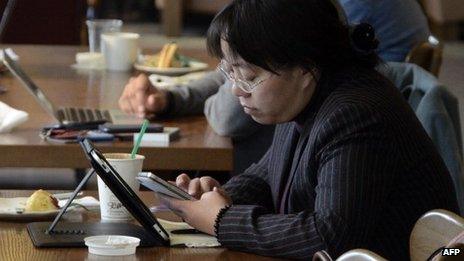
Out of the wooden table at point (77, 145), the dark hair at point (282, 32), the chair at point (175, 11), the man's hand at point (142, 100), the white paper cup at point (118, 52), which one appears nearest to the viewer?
the dark hair at point (282, 32)

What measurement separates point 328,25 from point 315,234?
392 mm

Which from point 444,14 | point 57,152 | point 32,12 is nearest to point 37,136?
point 57,152

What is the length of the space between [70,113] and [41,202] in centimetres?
93

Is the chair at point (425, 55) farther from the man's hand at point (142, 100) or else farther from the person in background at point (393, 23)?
the man's hand at point (142, 100)

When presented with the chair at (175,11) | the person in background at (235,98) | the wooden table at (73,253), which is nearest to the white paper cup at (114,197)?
the wooden table at (73,253)

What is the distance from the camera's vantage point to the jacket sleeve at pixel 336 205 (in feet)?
6.40

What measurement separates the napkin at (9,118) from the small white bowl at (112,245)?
93 cm

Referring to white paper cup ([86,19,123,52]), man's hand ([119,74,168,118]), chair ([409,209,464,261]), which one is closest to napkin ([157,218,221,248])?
chair ([409,209,464,261])

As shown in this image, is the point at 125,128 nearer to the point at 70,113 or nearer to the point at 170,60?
the point at 70,113

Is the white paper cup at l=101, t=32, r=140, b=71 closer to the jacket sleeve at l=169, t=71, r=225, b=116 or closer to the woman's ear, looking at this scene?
the jacket sleeve at l=169, t=71, r=225, b=116

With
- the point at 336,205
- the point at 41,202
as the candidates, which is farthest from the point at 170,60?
the point at 336,205

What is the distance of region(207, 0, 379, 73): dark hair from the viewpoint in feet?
6.79

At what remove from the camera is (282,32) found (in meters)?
2.07

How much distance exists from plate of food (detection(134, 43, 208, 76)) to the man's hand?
2.32 ft
